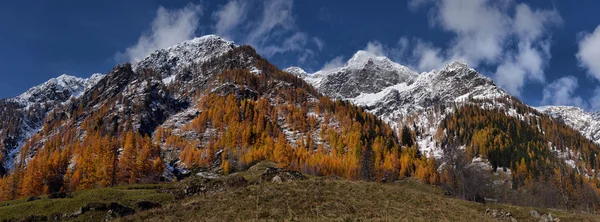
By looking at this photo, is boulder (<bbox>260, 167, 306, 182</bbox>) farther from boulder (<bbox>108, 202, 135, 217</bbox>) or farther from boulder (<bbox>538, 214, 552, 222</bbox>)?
boulder (<bbox>538, 214, 552, 222</bbox>)

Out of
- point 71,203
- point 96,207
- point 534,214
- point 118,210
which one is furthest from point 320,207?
point 71,203

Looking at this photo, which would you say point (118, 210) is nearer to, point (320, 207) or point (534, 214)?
point (320, 207)

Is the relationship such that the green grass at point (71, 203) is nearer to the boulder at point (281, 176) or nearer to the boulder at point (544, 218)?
the boulder at point (281, 176)

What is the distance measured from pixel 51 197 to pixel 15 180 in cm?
6398

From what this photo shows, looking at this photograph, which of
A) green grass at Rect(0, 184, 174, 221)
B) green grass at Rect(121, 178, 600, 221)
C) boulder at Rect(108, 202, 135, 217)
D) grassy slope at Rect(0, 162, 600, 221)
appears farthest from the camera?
green grass at Rect(0, 184, 174, 221)

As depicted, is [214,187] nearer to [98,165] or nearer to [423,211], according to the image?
[423,211]

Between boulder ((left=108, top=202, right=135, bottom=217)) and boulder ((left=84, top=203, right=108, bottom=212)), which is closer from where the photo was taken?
boulder ((left=108, top=202, right=135, bottom=217))

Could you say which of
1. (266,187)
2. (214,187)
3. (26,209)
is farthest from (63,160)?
(266,187)

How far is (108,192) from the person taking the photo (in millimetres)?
61125

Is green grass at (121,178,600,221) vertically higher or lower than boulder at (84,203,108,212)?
higher

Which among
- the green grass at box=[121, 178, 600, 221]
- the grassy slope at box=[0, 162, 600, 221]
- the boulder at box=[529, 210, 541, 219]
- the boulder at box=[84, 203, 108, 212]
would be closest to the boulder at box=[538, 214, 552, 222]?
the boulder at box=[529, 210, 541, 219]

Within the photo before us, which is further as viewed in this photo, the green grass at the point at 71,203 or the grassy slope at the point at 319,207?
the green grass at the point at 71,203

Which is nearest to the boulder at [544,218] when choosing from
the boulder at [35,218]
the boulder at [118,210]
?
A: the boulder at [118,210]

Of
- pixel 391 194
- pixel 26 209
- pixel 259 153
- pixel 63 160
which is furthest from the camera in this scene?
pixel 259 153
